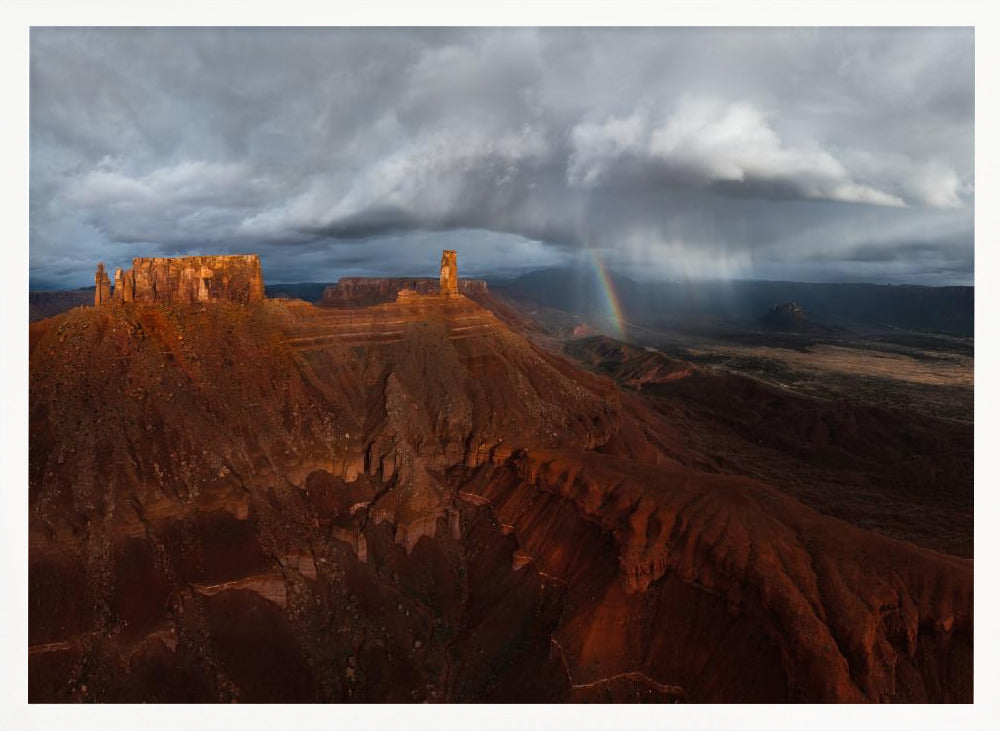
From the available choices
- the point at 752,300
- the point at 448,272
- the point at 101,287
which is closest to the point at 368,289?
the point at 448,272

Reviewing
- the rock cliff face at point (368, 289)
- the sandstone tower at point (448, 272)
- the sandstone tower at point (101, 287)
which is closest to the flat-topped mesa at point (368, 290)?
the rock cliff face at point (368, 289)

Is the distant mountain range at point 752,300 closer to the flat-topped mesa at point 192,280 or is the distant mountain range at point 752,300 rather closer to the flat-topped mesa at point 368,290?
the flat-topped mesa at point 368,290

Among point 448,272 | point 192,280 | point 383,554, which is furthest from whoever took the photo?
point 448,272

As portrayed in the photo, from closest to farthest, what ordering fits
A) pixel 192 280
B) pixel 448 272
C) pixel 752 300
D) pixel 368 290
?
pixel 192 280
pixel 448 272
pixel 368 290
pixel 752 300

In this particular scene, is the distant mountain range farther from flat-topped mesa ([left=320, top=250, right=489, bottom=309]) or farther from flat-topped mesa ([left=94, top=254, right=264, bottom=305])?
flat-topped mesa ([left=94, top=254, right=264, bottom=305])

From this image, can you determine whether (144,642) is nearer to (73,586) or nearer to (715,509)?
(73,586)

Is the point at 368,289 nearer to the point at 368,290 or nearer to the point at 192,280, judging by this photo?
the point at 368,290

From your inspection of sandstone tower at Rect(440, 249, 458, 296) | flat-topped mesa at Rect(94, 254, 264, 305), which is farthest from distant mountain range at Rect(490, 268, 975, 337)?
flat-topped mesa at Rect(94, 254, 264, 305)
